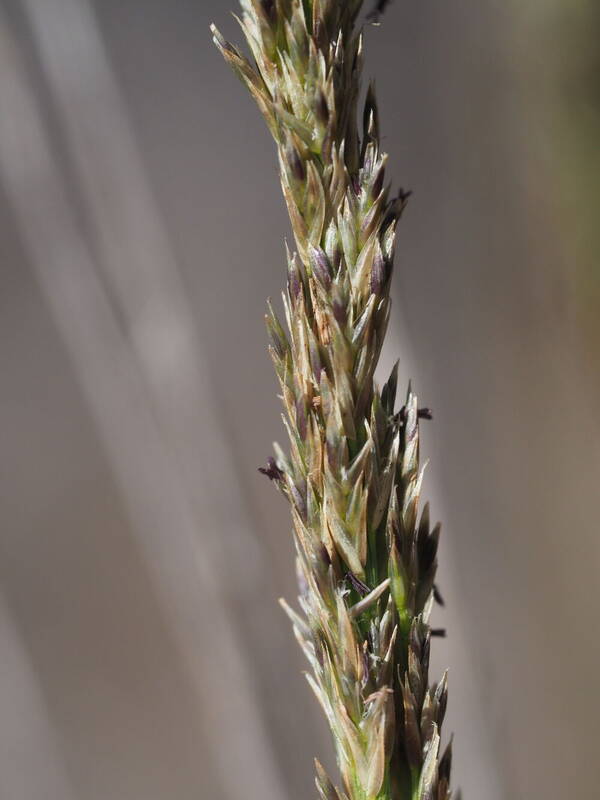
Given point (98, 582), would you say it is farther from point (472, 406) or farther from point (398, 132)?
point (398, 132)

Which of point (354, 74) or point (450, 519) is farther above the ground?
point (354, 74)

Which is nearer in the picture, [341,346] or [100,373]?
[341,346]

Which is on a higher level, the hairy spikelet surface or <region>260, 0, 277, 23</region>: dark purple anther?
<region>260, 0, 277, 23</region>: dark purple anther

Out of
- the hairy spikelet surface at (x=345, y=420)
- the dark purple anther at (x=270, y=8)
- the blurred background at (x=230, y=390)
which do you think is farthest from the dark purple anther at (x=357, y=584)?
the blurred background at (x=230, y=390)

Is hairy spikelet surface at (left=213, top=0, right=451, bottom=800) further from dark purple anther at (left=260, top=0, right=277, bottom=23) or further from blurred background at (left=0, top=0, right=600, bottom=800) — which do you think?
blurred background at (left=0, top=0, right=600, bottom=800)

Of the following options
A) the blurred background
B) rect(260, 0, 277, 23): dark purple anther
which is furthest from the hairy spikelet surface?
the blurred background

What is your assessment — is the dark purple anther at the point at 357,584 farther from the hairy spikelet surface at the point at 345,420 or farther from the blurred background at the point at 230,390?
the blurred background at the point at 230,390

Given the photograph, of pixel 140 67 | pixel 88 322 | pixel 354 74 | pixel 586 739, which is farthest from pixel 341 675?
pixel 586 739
